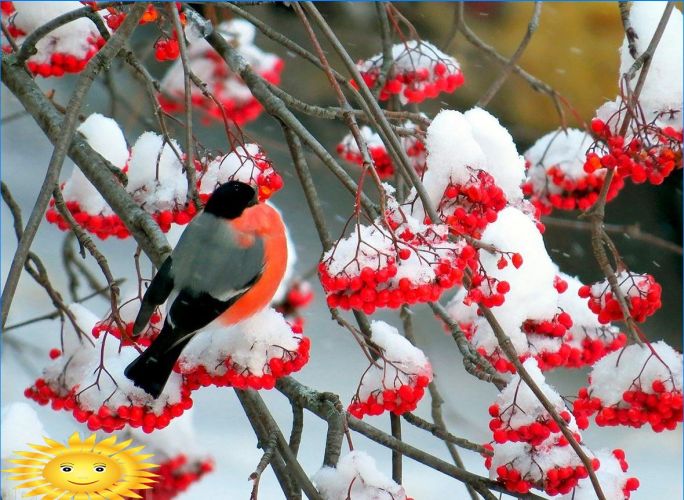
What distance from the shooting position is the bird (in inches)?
27.7

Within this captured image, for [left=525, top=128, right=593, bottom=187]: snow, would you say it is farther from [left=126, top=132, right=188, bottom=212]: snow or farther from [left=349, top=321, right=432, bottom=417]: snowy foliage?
[left=126, top=132, right=188, bottom=212]: snow

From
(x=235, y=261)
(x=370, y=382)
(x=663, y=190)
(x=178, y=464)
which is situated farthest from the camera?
(x=663, y=190)

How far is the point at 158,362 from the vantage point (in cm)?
70

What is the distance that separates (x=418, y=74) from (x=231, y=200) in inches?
21.5

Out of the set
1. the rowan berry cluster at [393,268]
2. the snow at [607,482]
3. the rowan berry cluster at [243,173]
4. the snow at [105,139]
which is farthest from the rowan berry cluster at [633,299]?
the snow at [105,139]

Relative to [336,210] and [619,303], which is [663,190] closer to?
[336,210]

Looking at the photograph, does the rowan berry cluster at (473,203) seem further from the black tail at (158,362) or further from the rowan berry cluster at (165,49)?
the rowan berry cluster at (165,49)

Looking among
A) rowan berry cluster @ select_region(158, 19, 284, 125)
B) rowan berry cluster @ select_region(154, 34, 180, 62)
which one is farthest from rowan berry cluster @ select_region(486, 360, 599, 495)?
rowan berry cluster @ select_region(158, 19, 284, 125)

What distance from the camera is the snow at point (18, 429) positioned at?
0.94 m

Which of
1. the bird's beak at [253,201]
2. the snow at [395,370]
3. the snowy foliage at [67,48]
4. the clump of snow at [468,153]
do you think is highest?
the snowy foliage at [67,48]

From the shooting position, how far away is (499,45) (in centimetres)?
170

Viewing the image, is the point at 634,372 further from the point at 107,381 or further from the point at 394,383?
the point at 107,381

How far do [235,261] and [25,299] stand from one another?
3.30ft

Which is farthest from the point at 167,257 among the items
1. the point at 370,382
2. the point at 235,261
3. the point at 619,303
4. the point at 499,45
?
the point at 499,45
